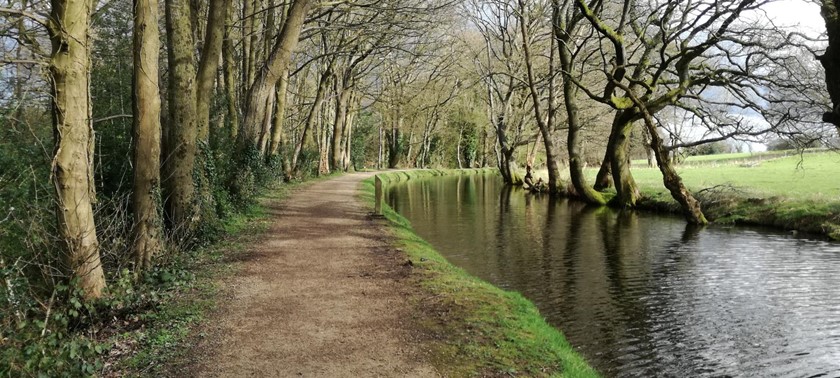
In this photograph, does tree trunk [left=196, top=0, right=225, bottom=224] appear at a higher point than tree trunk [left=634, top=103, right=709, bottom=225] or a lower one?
higher

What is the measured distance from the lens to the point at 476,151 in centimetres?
6688

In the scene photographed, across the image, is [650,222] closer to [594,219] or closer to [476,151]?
[594,219]

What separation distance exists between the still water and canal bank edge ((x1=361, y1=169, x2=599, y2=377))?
2.62 ft

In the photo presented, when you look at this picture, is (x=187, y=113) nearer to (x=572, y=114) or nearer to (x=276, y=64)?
(x=276, y=64)

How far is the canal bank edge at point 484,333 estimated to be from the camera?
5.93 m

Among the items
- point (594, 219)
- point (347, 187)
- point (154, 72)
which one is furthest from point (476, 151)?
point (154, 72)

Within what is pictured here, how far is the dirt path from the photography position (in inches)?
228

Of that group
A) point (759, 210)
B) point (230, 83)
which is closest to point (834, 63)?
point (759, 210)

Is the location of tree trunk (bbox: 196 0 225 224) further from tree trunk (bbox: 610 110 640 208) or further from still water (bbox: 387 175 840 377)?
tree trunk (bbox: 610 110 640 208)

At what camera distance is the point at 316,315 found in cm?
738

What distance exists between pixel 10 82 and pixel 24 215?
258 cm

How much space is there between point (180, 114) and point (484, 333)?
7561mm

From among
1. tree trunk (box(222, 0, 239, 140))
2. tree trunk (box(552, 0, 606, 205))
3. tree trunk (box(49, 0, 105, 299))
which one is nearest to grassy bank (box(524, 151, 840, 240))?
tree trunk (box(552, 0, 606, 205))

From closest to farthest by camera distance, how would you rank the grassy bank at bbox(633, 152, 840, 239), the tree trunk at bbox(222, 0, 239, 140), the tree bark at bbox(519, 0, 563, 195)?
the grassy bank at bbox(633, 152, 840, 239) < the tree trunk at bbox(222, 0, 239, 140) < the tree bark at bbox(519, 0, 563, 195)
